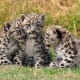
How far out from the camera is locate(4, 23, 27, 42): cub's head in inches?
445

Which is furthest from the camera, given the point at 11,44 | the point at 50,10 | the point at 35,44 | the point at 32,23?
the point at 50,10

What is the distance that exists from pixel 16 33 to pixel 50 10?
183 inches

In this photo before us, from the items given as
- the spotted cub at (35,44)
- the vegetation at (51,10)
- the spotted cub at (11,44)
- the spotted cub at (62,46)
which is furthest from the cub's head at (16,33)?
the vegetation at (51,10)

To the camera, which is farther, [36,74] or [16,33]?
[16,33]

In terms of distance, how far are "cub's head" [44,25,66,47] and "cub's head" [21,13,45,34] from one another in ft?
1.15

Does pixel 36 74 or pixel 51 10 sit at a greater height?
pixel 51 10

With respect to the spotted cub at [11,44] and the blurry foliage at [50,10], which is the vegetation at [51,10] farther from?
the spotted cub at [11,44]

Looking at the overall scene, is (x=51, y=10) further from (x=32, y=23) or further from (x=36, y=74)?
(x=36, y=74)

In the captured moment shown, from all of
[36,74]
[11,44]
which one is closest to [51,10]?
[11,44]

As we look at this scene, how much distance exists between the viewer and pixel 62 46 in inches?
438

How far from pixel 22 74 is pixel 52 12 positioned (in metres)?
6.79

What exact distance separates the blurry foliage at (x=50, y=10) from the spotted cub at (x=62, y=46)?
10.8 ft

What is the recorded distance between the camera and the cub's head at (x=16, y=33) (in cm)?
1130

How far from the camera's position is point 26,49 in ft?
37.2
